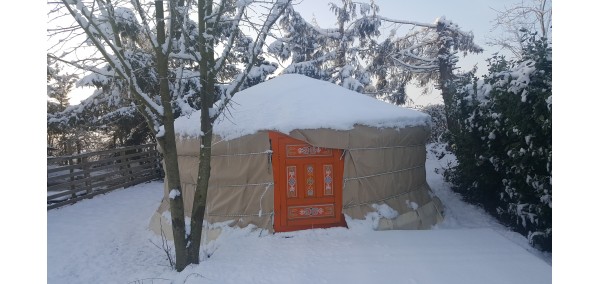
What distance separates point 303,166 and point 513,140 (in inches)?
119

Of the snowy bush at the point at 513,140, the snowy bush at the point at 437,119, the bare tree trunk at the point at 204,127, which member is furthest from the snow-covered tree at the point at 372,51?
the bare tree trunk at the point at 204,127

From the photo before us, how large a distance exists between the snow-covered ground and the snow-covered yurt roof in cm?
141

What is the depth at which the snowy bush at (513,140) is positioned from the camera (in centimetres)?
425

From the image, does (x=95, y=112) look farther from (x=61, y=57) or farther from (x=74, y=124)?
(x=61, y=57)

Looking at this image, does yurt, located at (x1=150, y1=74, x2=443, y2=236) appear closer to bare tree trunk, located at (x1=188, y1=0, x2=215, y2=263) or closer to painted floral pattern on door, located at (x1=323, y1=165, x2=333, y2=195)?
painted floral pattern on door, located at (x1=323, y1=165, x2=333, y2=195)

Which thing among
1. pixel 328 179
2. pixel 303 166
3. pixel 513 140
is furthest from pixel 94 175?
pixel 513 140

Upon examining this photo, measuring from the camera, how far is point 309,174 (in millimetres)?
4961

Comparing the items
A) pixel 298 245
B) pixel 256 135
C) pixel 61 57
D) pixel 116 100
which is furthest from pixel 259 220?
pixel 116 100

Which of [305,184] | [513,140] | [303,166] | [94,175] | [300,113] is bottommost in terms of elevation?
[94,175]

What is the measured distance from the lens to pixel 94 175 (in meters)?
8.82

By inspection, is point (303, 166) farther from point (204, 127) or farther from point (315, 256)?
point (204, 127)

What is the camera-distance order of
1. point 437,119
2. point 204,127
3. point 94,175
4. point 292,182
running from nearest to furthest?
point 204,127, point 292,182, point 94,175, point 437,119
